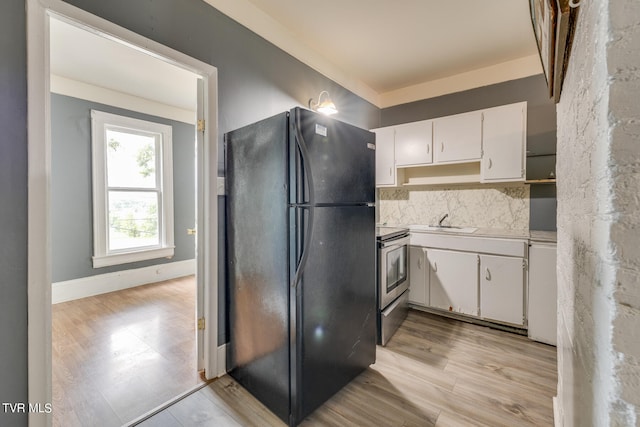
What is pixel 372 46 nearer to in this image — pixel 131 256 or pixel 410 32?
pixel 410 32

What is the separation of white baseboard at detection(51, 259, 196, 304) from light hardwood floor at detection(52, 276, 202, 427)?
0.13 meters

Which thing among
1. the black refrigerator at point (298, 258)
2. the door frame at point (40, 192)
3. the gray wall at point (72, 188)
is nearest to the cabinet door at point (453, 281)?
the black refrigerator at point (298, 258)

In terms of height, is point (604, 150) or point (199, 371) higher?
point (604, 150)

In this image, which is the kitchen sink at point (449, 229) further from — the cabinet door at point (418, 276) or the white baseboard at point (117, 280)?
the white baseboard at point (117, 280)

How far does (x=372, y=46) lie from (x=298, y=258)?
238 cm

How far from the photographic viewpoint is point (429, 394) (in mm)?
1684

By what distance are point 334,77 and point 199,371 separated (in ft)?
10.1

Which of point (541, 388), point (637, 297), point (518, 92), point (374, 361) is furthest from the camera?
point (518, 92)

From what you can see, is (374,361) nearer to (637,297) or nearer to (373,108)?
(637,297)

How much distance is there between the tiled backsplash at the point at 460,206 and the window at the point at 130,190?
3.37 meters

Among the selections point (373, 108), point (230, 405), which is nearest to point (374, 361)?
point (230, 405)

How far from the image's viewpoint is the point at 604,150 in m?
0.44

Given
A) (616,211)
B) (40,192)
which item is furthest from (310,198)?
(40,192)

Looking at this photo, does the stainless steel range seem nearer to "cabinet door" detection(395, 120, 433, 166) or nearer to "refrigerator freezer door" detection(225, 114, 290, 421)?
"cabinet door" detection(395, 120, 433, 166)
